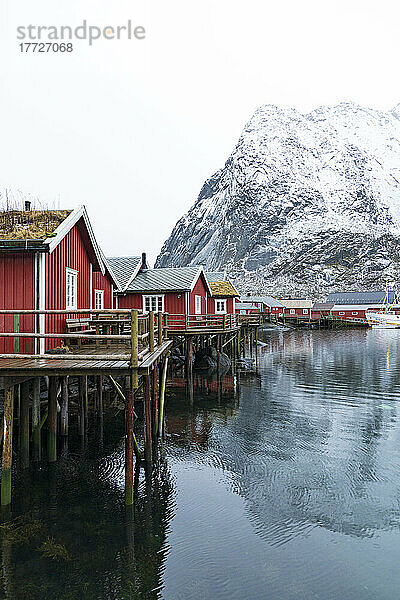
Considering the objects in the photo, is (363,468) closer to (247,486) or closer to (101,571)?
(247,486)

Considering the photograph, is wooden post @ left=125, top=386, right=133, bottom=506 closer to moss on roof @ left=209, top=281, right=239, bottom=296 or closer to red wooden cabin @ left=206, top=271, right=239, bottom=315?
red wooden cabin @ left=206, top=271, right=239, bottom=315

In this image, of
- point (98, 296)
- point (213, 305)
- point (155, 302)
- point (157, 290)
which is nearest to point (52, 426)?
point (98, 296)

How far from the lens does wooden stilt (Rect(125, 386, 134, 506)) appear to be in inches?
382

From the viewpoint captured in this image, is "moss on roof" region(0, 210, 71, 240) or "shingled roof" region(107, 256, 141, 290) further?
"shingled roof" region(107, 256, 141, 290)

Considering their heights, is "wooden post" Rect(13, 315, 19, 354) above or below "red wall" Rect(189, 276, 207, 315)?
below

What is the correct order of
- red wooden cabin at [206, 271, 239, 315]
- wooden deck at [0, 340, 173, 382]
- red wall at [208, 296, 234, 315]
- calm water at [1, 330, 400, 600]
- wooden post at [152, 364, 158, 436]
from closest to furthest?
calm water at [1, 330, 400, 600]
wooden deck at [0, 340, 173, 382]
wooden post at [152, 364, 158, 436]
red wall at [208, 296, 234, 315]
red wooden cabin at [206, 271, 239, 315]

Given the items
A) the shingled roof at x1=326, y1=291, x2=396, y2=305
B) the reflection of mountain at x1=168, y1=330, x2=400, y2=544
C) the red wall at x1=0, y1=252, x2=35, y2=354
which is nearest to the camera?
the reflection of mountain at x1=168, y1=330, x2=400, y2=544

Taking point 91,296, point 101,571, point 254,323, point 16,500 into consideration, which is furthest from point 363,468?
point 254,323

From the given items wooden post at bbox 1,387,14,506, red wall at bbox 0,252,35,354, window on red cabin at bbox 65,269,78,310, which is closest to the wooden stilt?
wooden post at bbox 1,387,14,506

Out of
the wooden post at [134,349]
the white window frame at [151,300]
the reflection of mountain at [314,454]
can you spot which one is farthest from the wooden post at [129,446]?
the white window frame at [151,300]

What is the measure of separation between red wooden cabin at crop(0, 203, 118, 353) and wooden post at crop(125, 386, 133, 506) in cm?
448

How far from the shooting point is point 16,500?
10367mm

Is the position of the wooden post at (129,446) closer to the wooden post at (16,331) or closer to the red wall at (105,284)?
the wooden post at (16,331)

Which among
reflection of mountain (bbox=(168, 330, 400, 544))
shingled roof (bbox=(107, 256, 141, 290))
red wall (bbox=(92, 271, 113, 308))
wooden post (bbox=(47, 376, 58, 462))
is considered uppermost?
shingled roof (bbox=(107, 256, 141, 290))
